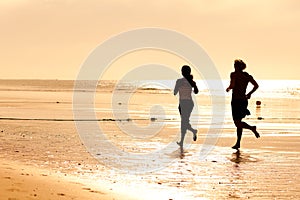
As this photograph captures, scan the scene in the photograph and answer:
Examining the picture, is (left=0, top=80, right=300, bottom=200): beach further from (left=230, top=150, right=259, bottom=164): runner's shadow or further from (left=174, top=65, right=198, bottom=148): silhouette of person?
(left=174, top=65, right=198, bottom=148): silhouette of person

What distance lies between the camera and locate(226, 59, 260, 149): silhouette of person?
14.1 metres

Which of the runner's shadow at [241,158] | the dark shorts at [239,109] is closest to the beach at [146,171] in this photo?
the runner's shadow at [241,158]

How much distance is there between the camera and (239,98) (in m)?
14.2

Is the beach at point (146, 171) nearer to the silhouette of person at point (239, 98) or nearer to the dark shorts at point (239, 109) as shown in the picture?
the silhouette of person at point (239, 98)

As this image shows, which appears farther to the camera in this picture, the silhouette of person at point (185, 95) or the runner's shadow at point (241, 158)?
the silhouette of person at point (185, 95)

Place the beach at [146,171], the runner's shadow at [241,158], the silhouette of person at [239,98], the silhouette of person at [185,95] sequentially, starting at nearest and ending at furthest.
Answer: the beach at [146,171] < the runner's shadow at [241,158] < the silhouette of person at [239,98] < the silhouette of person at [185,95]

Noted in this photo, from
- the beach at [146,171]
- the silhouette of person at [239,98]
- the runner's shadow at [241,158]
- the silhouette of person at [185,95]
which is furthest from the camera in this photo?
the silhouette of person at [185,95]

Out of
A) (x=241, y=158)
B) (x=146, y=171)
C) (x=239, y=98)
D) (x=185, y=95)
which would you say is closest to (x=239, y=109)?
(x=239, y=98)

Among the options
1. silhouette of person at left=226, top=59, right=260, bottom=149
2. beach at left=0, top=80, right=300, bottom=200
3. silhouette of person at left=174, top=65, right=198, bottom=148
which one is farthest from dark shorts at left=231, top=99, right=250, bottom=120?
silhouette of person at left=174, top=65, right=198, bottom=148

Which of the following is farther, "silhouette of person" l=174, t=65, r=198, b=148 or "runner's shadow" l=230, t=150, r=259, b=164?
"silhouette of person" l=174, t=65, r=198, b=148

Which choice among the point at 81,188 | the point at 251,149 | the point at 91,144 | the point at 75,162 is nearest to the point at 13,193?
the point at 81,188

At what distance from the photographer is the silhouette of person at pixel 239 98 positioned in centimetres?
1412

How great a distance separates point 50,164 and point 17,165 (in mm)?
760

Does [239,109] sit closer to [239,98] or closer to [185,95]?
[239,98]
